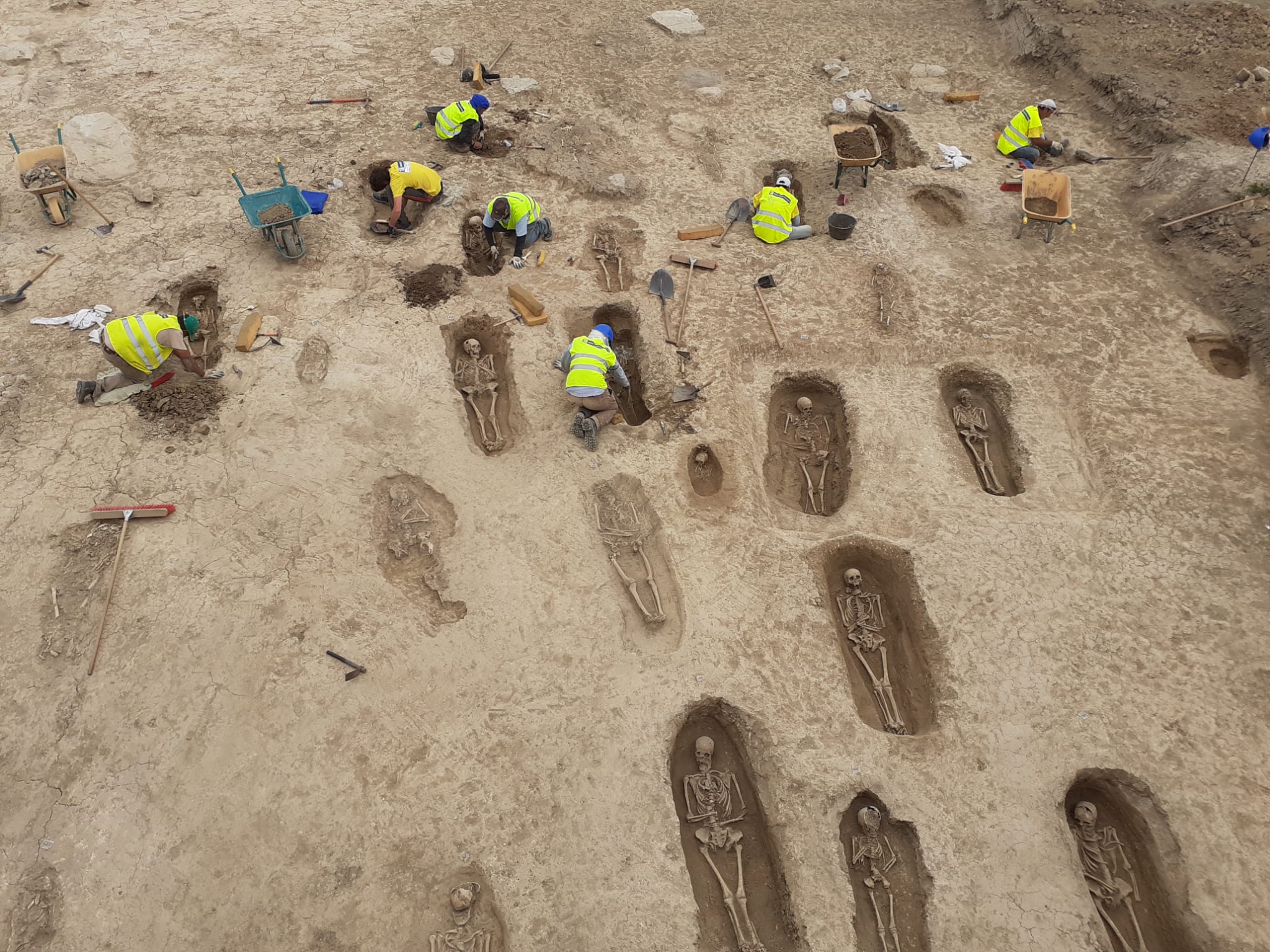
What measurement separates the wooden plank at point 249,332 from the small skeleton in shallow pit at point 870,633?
8204 millimetres

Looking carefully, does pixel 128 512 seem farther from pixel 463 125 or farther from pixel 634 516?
pixel 463 125

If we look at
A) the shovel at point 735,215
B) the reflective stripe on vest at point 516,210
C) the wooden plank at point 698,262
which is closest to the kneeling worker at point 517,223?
the reflective stripe on vest at point 516,210

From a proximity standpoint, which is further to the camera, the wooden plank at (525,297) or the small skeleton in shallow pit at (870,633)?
the wooden plank at (525,297)

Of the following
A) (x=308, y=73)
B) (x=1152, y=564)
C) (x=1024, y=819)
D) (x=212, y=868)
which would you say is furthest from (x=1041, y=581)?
(x=308, y=73)

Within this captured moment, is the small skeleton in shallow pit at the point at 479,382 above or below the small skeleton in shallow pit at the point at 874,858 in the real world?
above

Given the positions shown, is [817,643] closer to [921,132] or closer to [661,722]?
[661,722]

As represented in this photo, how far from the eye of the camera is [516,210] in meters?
10.7

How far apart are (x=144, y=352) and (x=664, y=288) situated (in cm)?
673

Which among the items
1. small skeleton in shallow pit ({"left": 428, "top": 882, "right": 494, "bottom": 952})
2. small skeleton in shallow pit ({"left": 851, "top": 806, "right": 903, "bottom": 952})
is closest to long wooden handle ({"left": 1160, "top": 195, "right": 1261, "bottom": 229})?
small skeleton in shallow pit ({"left": 851, "top": 806, "right": 903, "bottom": 952})

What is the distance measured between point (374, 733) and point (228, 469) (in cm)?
381

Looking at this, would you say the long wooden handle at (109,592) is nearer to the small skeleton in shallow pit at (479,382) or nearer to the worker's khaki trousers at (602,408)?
the small skeleton in shallow pit at (479,382)

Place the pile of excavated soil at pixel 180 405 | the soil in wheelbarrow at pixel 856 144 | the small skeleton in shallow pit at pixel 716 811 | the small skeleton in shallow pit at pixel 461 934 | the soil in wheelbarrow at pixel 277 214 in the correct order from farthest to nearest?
the soil in wheelbarrow at pixel 856 144, the soil in wheelbarrow at pixel 277 214, the pile of excavated soil at pixel 180 405, the small skeleton in shallow pit at pixel 716 811, the small skeleton in shallow pit at pixel 461 934

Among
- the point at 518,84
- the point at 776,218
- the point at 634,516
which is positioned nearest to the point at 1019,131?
the point at 776,218

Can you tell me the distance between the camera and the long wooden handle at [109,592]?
23.2 feet
